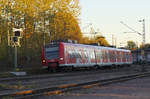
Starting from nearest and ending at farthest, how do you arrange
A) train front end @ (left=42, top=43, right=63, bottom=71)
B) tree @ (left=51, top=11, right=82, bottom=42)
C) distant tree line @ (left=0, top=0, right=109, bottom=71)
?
1. train front end @ (left=42, top=43, right=63, bottom=71)
2. distant tree line @ (left=0, top=0, right=109, bottom=71)
3. tree @ (left=51, top=11, right=82, bottom=42)

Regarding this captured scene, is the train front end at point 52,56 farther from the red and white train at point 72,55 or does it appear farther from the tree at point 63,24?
the tree at point 63,24

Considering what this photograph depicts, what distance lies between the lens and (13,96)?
10445 mm

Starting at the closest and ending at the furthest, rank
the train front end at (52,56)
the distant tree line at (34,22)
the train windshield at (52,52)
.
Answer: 1. the train front end at (52,56)
2. the train windshield at (52,52)
3. the distant tree line at (34,22)

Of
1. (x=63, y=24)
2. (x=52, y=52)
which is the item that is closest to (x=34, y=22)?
(x=63, y=24)

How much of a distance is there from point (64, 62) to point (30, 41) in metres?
11.9

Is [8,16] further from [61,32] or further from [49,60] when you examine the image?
[49,60]

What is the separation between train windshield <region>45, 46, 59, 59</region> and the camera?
28.5 m

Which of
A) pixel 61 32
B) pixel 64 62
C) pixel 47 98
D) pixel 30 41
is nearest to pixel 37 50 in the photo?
pixel 30 41

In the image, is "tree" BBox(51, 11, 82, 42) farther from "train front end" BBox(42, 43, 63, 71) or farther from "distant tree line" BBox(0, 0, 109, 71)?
"train front end" BBox(42, 43, 63, 71)

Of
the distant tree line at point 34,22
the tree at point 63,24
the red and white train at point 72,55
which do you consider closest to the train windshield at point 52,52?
the red and white train at point 72,55

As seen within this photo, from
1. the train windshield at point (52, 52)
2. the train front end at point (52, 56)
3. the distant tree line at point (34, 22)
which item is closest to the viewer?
the train front end at point (52, 56)

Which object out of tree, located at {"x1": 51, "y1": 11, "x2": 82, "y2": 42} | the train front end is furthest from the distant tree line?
the train front end

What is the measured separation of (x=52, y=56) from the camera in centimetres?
2883

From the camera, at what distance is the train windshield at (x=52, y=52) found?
28.5 metres
